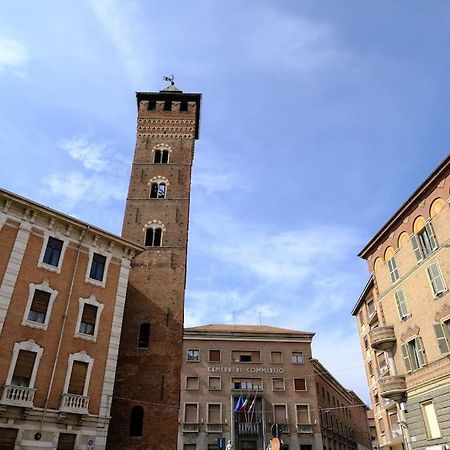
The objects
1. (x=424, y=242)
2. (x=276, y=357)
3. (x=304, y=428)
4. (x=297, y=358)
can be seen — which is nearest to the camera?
(x=424, y=242)

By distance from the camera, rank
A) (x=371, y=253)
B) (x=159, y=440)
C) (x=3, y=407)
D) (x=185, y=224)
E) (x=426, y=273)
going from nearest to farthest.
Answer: (x=3, y=407) → (x=426, y=273) → (x=159, y=440) → (x=371, y=253) → (x=185, y=224)

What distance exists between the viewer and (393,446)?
31078 millimetres

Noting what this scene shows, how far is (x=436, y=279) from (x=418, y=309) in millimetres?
2226

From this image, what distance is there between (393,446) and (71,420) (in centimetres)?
2304

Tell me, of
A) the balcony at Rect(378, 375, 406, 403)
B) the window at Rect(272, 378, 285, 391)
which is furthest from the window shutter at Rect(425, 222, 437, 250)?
the window at Rect(272, 378, 285, 391)

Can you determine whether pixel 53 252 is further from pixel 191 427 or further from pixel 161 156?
pixel 191 427

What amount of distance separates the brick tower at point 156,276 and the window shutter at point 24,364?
680 cm

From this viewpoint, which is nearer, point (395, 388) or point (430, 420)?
point (430, 420)

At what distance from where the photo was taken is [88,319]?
24.5m

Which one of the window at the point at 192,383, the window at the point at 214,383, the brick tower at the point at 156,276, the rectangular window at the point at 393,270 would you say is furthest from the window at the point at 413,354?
the window at the point at 192,383

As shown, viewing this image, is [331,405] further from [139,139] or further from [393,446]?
[139,139]

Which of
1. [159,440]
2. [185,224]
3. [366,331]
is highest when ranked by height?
[185,224]

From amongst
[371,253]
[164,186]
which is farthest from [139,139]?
[371,253]

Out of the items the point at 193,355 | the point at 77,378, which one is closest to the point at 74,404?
the point at 77,378
